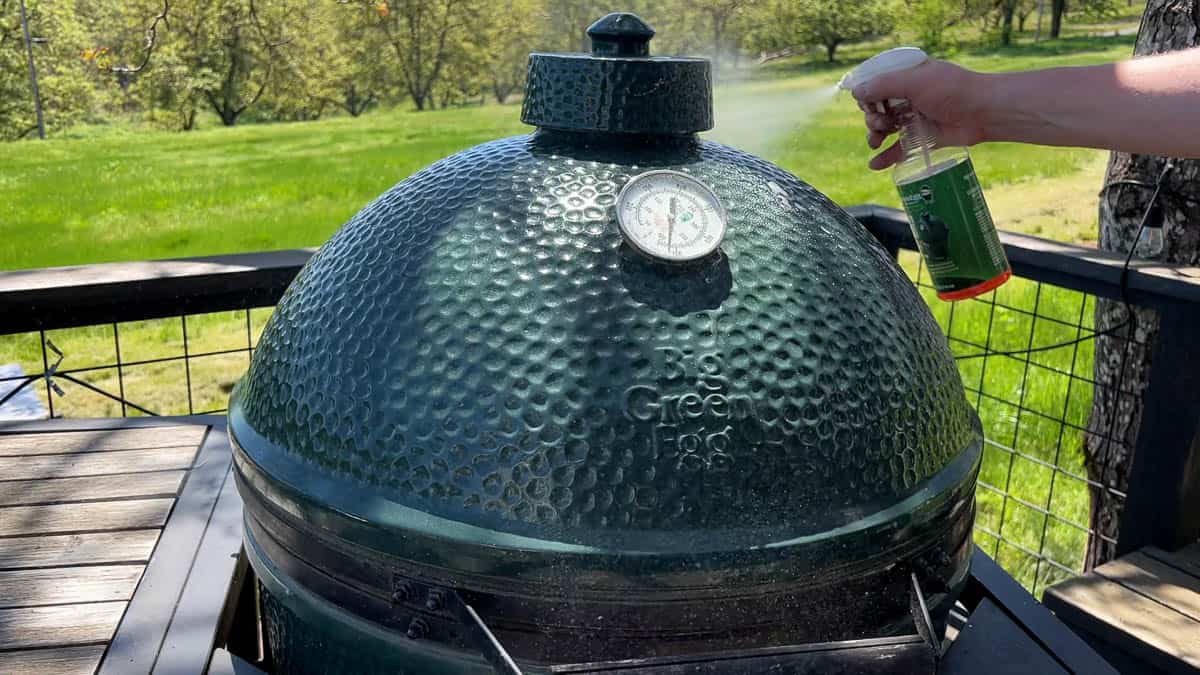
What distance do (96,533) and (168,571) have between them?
256 mm

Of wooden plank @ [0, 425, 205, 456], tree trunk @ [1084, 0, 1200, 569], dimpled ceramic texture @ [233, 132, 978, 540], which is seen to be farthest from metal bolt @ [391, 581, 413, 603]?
tree trunk @ [1084, 0, 1200, 569]

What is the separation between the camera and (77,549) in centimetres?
180

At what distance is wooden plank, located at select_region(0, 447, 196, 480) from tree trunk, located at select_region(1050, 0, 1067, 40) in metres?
10.2

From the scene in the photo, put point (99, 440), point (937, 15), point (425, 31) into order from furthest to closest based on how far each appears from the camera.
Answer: point (425, 31), point (937, 15), point (99, 440)

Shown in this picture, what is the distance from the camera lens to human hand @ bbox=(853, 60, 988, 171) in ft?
4.76

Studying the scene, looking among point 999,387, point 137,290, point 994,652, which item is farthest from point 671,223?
point 999,387

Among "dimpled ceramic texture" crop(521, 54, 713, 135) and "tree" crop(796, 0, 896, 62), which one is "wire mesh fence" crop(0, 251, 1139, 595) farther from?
"dimpled ceramic texture" crop(521, 54, 713, 135)

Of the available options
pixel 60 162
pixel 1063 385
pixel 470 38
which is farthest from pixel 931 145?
pixel 60 162

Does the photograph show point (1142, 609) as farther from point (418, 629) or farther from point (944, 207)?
point (418, 629)

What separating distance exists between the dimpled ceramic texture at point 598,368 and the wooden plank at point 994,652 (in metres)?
0.29

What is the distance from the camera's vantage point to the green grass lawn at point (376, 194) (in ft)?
11.8

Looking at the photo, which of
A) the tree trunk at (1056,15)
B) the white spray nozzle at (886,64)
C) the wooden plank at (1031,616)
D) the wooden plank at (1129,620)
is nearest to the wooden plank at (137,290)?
the white spray nozzle at (886,64)

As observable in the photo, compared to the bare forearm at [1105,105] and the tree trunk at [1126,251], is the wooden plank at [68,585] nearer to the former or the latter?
the bare forearm at [1105,105]

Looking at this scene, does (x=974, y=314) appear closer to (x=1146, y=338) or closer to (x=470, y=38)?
(x=1146, y=338)
